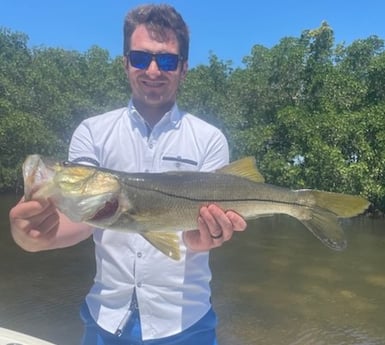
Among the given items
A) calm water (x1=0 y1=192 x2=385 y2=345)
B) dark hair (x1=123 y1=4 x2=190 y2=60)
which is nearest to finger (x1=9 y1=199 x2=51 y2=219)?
dark hair (x1=123 y1=4 x2=190 y2=60)

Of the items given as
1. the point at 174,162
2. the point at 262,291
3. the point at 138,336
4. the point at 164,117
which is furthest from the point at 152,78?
the point at 262,291

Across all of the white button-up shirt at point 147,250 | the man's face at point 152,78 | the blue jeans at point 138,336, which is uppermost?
the man's face at point 152,78

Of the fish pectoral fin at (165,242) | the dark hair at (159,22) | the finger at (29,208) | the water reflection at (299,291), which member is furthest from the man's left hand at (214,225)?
the water reflection at (299,291)

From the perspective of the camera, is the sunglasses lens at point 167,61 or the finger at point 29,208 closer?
the finger at point 29,208

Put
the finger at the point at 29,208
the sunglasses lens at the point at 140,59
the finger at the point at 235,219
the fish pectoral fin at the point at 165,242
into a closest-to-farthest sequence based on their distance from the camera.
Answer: the finger at the point at 29,208, the fish pectoral fin at the point at 165,242, the finger at the point at 235,219, the sunglasses lens at the point at 140,59

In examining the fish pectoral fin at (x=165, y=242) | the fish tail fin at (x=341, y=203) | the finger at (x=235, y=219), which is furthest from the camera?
the fish tail fin at (x=341, y=203)

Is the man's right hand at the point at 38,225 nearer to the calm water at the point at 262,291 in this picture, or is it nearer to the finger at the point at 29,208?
the finger at the point at 29,208

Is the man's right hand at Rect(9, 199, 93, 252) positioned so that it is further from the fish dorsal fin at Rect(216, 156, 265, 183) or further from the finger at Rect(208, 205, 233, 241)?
the fish dorsal fin at Rect(216, 156, 265, 183)

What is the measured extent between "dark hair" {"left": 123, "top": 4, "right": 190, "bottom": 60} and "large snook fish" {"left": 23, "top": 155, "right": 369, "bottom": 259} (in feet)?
2.67

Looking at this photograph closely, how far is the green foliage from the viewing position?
90.6 ft

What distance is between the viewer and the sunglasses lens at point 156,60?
9.48 ft

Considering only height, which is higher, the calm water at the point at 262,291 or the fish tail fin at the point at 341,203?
the fish tail fin at the point at 341,203

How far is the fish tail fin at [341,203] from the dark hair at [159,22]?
109cm

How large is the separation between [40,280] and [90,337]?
11539 millimetres
